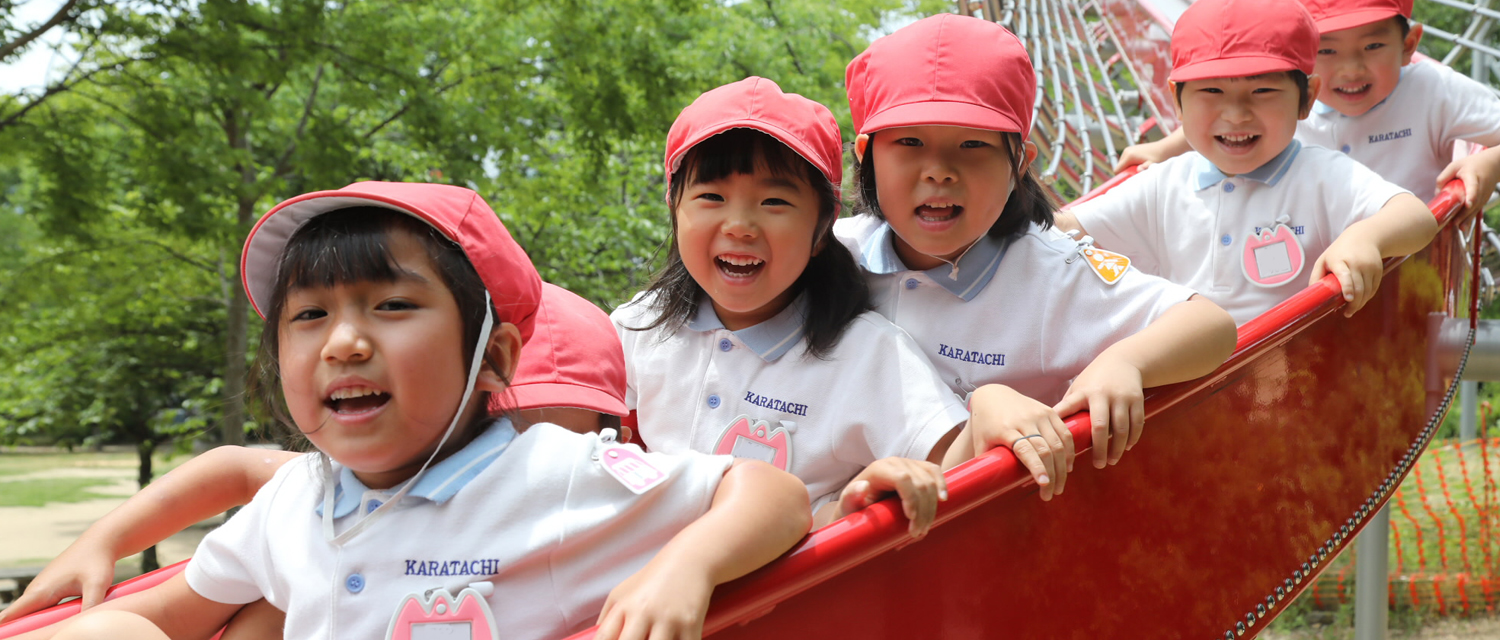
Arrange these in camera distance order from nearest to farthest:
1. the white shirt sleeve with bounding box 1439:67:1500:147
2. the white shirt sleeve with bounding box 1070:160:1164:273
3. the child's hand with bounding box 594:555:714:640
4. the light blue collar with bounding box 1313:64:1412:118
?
1. the child's hand with bounding box 594:555:714:640
2. the white shirt sleeve with bounding box 1070:160:1164:273
3. the white shirt sleeve with bounding box 1439:67:1500:147
4. the light blue collar with bounding box 1313:64:1412:118

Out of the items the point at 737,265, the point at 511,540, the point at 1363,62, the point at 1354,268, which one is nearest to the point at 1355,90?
the point at 1363,62

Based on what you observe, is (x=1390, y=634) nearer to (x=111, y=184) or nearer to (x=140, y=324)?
(x=111, y=184)

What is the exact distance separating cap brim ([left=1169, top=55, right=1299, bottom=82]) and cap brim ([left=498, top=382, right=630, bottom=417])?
1698mm

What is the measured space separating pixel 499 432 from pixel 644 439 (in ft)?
2.32

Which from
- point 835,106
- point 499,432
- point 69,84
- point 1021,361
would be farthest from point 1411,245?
point 835,106

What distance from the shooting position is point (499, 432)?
54.5 inches

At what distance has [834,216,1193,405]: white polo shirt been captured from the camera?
1.96 metres

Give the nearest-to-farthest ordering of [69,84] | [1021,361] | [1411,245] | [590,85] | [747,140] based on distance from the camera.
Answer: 1. [747,140]
2. [1021,361]
3. [1411,245]
4. [69,84]
5. [590,85]

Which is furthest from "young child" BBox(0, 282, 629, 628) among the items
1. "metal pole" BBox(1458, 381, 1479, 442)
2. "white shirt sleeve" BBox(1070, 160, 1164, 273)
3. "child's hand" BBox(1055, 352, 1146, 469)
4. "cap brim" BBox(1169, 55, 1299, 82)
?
"metal pole" BBox(1458, 381, 1479, 442)

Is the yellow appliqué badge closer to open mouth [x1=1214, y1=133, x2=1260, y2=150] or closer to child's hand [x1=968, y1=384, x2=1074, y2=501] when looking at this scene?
child's hand [x1=968, y1=384, x2=1074, y2=501]

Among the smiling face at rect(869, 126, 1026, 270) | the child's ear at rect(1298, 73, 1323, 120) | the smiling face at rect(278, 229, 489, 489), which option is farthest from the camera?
the child's ear at rect(1298, 73, 1323, 120)

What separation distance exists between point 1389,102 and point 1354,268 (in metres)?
1.41

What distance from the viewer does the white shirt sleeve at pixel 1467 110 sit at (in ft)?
10.7

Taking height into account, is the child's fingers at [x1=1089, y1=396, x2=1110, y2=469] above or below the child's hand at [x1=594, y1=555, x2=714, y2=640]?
below
